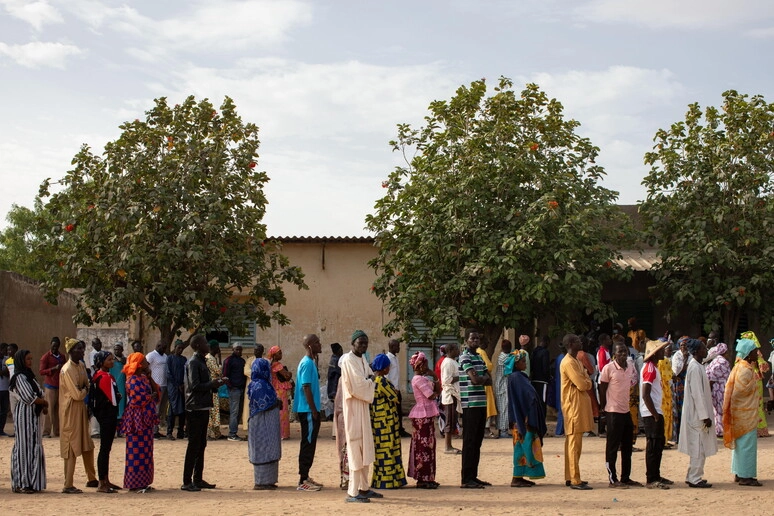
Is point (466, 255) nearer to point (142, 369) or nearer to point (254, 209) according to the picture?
point (254, 209)

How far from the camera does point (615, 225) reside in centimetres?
2009

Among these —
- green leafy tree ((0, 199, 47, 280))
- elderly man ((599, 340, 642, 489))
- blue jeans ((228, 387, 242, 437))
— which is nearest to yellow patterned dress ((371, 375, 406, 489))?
elderly man ((599, 340, 642, 489))

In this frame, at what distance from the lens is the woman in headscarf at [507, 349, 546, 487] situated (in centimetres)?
1048

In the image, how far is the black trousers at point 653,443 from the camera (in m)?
10.2

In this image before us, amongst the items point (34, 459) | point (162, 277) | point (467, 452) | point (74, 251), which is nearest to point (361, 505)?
point (467, 452)

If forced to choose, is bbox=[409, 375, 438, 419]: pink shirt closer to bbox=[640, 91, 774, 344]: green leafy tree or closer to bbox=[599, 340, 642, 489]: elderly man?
bbox=[599, 340, 642, 489]: elderly man

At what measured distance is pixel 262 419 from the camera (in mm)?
10500

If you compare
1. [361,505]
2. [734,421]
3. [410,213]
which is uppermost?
[410,213]

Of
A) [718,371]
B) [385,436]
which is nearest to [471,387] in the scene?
[385,436]

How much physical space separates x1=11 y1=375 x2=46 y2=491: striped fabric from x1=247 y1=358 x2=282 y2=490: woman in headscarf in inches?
90.3

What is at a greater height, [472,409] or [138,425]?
[472,409]

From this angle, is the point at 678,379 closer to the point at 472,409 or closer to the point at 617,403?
the point at 617,403

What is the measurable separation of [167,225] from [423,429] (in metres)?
8.04

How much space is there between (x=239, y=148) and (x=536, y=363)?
21.3 feet
